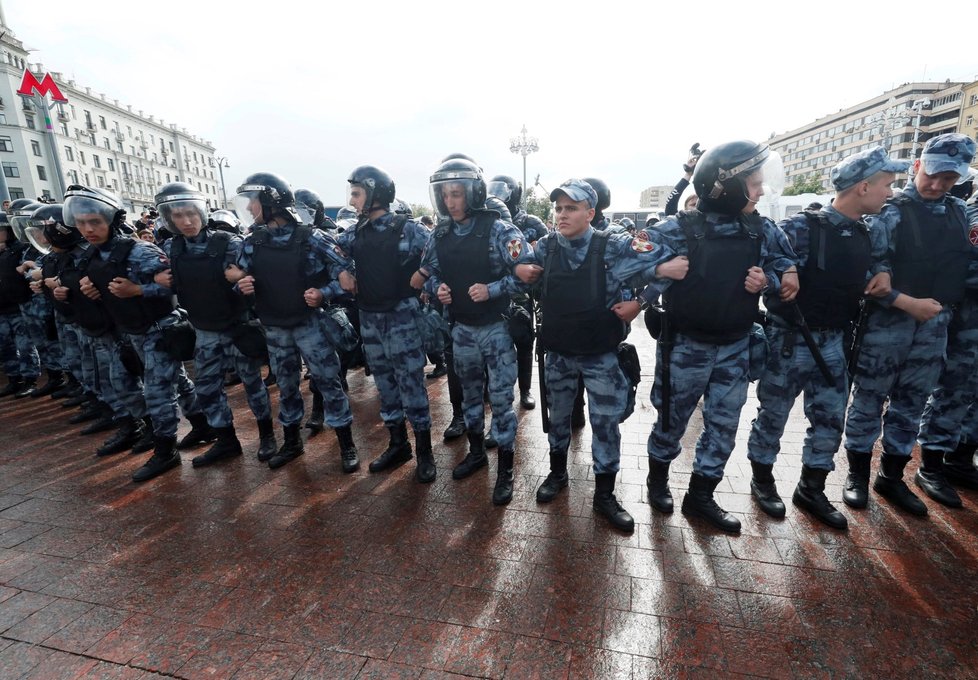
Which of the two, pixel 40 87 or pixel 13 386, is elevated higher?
pixel 40 87

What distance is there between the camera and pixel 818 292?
9.17 ft


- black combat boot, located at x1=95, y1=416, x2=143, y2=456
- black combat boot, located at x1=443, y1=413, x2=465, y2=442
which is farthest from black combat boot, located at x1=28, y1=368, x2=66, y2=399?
black combat boot, located at x1=443, y1=413, x2=465, y2=442

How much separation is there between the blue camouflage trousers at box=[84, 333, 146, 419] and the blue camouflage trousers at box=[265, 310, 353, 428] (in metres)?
1.50

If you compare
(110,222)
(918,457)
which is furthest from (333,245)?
(918,457)

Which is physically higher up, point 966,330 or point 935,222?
point 935,222

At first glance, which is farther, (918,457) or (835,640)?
(918,457)

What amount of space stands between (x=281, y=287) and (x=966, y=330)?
494 centimetres

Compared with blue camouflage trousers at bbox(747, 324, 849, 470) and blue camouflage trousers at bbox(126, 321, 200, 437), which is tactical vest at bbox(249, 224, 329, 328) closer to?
blue camouflage trousers at bbox(126, 321, 200, 437)

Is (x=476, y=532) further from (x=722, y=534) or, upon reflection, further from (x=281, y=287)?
(x=281, y=287)

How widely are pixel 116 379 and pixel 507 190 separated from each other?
172 inches

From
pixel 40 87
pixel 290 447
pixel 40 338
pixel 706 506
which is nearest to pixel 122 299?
pixel 290 447

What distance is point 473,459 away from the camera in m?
3.77

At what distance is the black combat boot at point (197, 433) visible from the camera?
14.5ft

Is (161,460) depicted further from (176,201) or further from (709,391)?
(709,391)
